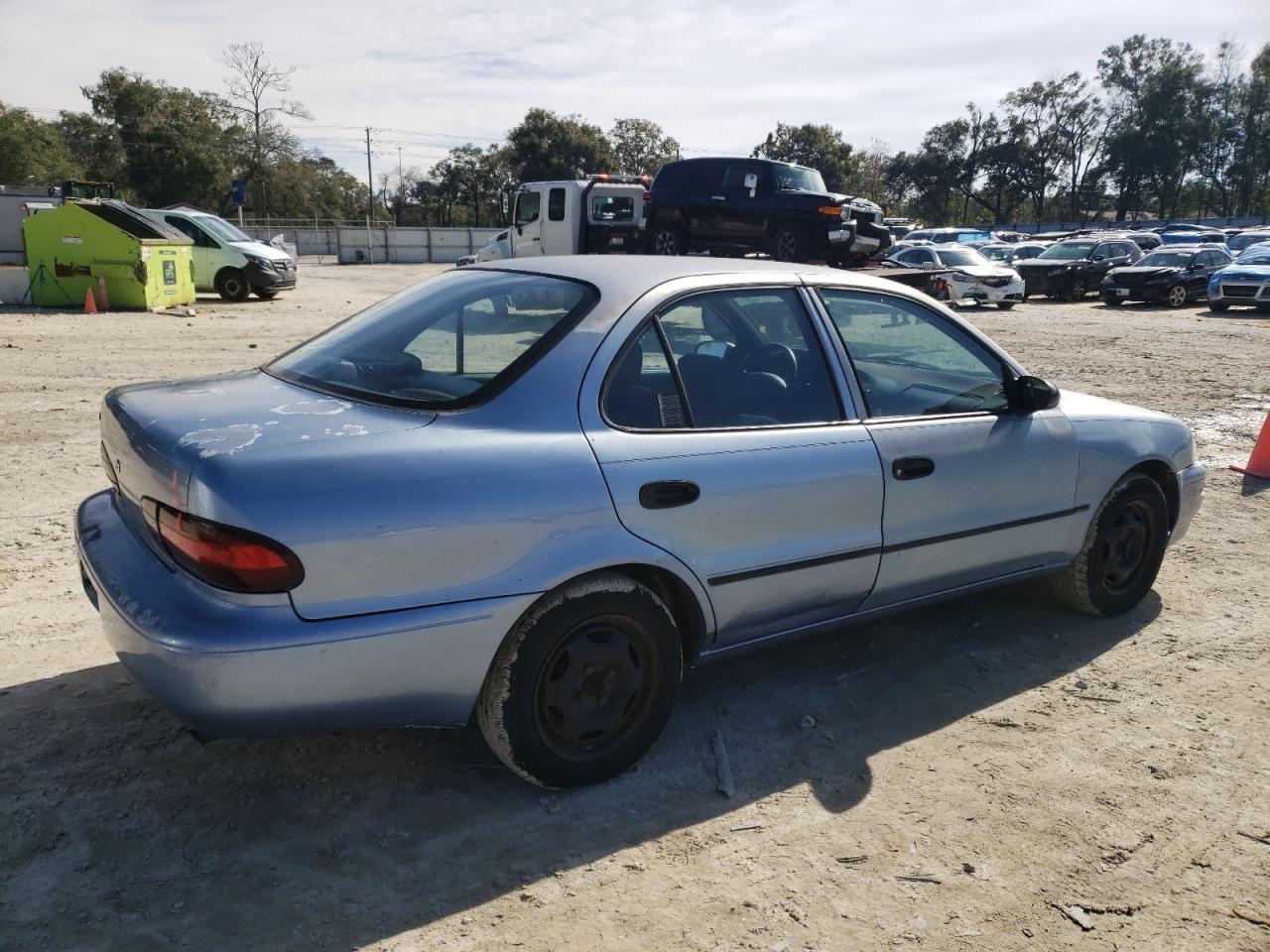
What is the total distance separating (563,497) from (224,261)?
748 inches

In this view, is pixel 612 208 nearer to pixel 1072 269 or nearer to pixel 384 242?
pixel 1072 269

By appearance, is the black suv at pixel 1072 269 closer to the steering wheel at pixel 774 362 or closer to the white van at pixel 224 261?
the white van at pixel 224 261

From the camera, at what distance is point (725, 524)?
9.97 ft

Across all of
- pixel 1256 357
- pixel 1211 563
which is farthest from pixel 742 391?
pixel 1256 357

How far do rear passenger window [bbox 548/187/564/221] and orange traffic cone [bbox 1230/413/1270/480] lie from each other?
1610 cm

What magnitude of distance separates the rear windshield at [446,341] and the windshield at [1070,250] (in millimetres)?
26952

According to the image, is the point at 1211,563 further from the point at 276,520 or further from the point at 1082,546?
the point at 276,520

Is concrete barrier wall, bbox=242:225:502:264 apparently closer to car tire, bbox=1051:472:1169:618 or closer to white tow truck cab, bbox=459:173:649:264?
white tow truck cab, bbox=459:173:649:264

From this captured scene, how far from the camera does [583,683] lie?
2887 mm

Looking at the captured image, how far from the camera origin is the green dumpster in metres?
16.1

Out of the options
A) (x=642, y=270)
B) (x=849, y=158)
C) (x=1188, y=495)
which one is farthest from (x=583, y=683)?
(x=849, y=158)

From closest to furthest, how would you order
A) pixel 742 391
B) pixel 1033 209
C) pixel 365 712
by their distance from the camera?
pixel 365 712 → pixel 742 391 → pixel 1033 209

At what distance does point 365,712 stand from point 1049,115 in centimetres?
8933

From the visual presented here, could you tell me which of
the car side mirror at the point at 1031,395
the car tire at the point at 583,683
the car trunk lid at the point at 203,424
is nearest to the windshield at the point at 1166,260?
the car side mirror at the point at 1031,395
